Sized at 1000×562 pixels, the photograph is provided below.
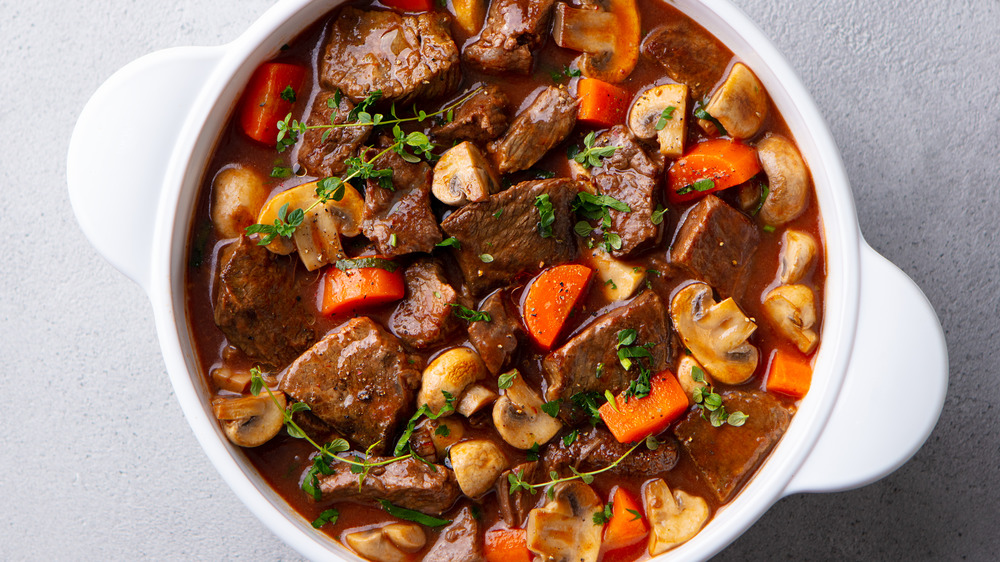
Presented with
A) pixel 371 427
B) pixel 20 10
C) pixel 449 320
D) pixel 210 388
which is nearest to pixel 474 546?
pixel 371 427

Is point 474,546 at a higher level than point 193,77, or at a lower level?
lower

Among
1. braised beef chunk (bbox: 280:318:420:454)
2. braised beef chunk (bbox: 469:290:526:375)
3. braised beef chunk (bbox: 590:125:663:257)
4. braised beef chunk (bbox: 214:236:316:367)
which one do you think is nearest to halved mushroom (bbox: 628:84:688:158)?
braised beef chunk (bbox: 590:125:663:257)

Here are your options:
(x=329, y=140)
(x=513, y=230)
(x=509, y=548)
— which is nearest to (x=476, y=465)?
(x=509, y=548)

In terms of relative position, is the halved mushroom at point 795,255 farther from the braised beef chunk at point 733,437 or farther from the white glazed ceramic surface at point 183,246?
the braised beef chunk at point 733,437

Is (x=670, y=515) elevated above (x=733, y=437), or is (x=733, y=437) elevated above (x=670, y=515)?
(x=733, y=437)

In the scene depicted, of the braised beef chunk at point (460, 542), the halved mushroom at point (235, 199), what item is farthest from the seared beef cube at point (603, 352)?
the halved mushroom at point (235, 199)

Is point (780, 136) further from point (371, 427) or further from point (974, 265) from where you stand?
point (371, 427)

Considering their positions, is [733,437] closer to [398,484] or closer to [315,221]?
[398,484]
